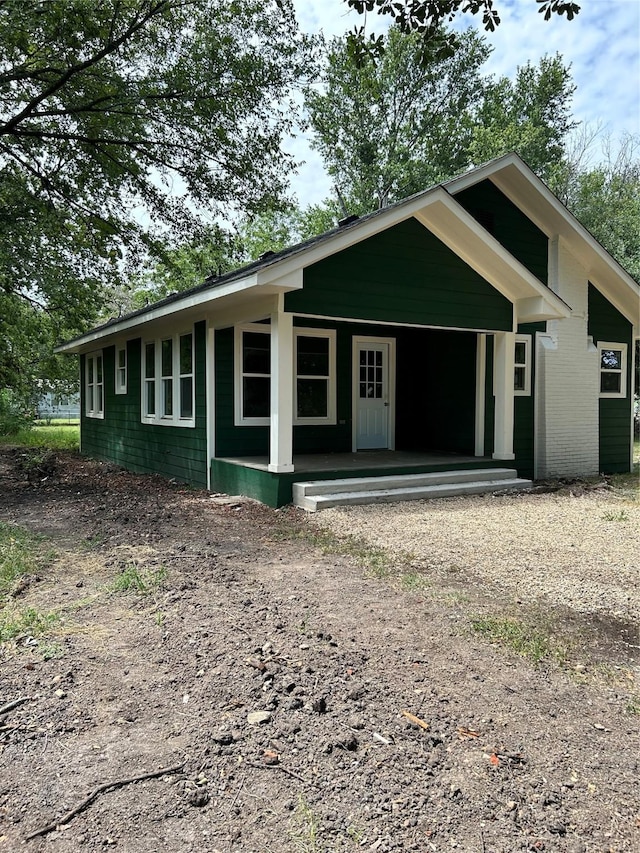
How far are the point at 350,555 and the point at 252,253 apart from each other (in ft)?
91.4

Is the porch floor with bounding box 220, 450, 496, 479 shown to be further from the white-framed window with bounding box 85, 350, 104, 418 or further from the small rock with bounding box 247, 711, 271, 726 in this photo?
the white-framed window with bounding box 85, 350, 104, 418

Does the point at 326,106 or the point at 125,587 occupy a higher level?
the point at 326,106

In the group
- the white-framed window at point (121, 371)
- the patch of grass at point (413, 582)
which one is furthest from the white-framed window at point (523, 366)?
the white-framed window at point (121, 371)

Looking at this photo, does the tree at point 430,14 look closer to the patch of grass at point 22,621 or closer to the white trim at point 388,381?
the patch of grass at point 22,621

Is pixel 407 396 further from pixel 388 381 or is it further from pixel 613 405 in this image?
pixel 613 405

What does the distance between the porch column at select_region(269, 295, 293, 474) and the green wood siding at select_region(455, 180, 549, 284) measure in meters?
5.00

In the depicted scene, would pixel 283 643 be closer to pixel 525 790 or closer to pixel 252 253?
pixel 525 790

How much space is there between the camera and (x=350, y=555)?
5609 mm

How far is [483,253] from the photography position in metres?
9.00

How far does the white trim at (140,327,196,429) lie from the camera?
985cm

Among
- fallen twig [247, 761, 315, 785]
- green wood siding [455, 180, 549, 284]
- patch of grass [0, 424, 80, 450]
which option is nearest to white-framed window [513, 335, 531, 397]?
green wood siding [455, 180, 549, 284]

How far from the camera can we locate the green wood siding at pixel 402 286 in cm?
784

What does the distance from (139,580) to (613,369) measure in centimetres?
1143

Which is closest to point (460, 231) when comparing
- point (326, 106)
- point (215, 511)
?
point (215, 511)
